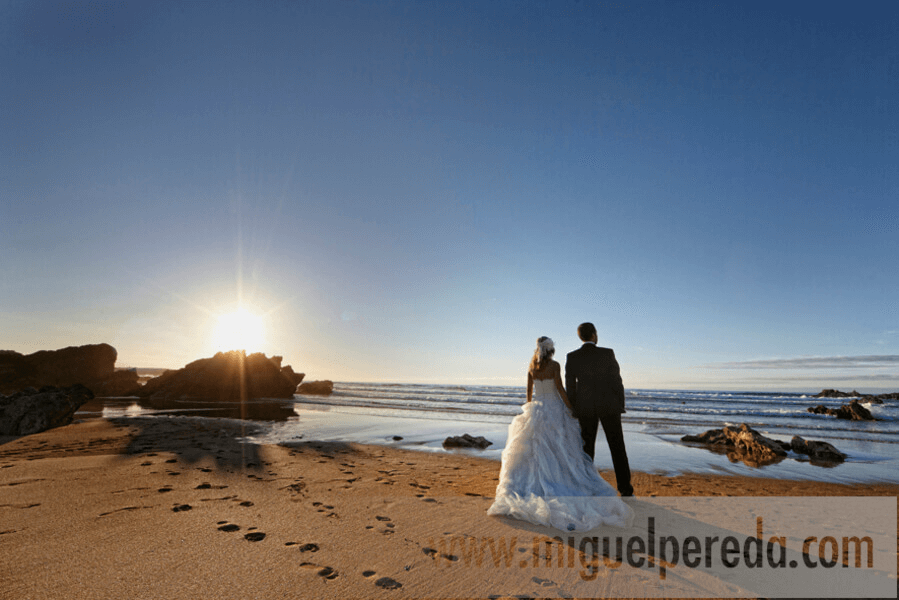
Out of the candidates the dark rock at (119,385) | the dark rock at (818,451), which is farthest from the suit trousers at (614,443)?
the dark rock at (119,385)

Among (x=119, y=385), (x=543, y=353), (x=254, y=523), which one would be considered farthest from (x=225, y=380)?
(x=543, y=353)

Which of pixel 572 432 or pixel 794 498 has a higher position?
pixel 572 432

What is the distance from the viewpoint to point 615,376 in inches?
223

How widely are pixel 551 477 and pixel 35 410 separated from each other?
1448 centimetres

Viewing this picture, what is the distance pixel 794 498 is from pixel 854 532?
1934mm

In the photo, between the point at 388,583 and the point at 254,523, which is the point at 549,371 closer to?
the point at 388,583

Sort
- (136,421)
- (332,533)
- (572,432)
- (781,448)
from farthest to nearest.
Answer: (136,421) → (781,448) → (572,432) → (332,533)

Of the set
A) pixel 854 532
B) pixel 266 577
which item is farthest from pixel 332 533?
pixel 854 532

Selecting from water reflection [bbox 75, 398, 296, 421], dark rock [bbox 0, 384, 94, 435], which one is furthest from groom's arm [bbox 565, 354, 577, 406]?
water reflection [bbox 75, 398, 296, 421]

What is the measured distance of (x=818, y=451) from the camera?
34.4ft

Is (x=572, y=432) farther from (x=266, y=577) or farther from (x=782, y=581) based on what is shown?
(x=266, y=577)

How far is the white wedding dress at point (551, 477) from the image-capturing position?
4449mm

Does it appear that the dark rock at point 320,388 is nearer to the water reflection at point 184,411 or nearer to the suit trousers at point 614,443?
the water reflection at point 184,411

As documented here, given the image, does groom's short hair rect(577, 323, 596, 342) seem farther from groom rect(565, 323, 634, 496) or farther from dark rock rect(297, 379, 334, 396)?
dark rock rect(297, 379, 334, 396)
